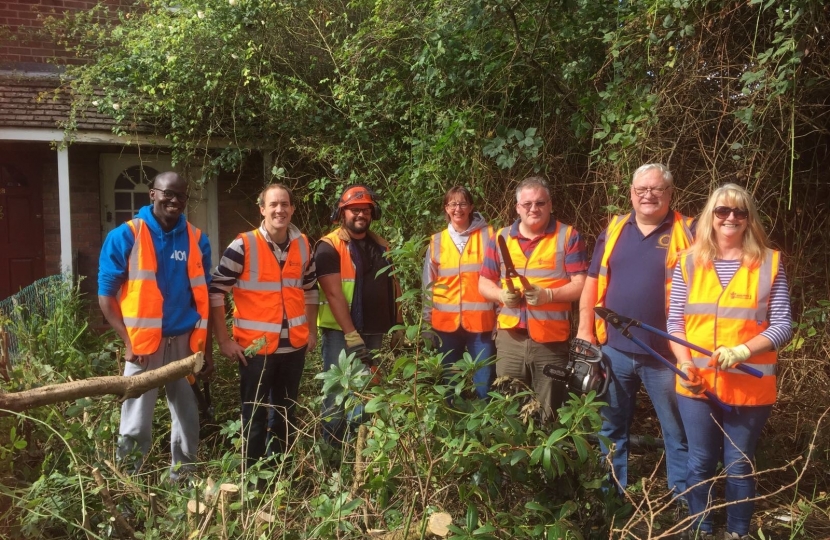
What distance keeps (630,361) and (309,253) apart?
205 cm

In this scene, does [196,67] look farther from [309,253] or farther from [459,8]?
[309,253]

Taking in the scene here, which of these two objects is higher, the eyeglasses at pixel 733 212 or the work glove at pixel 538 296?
the eyeglasses at pixel 733 212

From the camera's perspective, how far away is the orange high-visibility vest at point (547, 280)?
3848 mm

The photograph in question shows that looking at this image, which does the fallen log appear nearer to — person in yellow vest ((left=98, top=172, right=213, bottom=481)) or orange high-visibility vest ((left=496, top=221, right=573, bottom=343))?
person in yellow vest ((left=98, top=172, right=213, bottom=481))

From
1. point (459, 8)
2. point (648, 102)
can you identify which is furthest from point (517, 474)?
point (459, 8)

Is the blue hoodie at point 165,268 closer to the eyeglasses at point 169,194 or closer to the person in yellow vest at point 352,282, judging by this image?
the eyeglasses at point 169,194

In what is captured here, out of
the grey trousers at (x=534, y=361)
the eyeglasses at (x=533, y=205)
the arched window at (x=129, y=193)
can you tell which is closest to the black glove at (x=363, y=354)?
the grey trousers at (x=534, y=361)

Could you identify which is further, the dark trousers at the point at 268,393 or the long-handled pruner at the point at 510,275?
the dark trousers at the point at 268,393

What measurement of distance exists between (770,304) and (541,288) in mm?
1181

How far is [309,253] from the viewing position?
4.21 meters

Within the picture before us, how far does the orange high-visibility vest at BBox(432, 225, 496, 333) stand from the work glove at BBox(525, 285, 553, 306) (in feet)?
1.46

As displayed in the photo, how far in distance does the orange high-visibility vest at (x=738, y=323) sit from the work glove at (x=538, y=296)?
2.82 feet

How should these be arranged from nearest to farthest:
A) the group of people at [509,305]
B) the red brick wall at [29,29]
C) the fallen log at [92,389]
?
the fallen log at [92,389]
the group of people at [509,305]
the red brick wall at [29,29]

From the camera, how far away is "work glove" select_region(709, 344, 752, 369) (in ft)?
9.53
